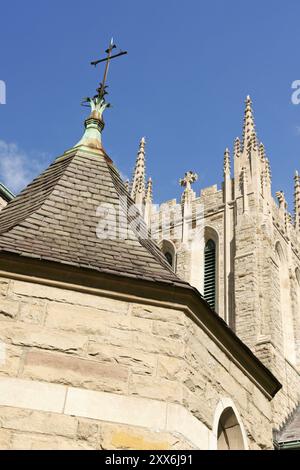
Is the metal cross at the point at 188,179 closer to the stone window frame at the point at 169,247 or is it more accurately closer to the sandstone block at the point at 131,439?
the stone window frame at the point at 169,247

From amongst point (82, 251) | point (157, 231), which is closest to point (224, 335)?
point (82, 251)

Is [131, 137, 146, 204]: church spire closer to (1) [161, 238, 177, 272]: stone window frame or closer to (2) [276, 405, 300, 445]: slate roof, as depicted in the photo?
(1) [161, 238, 177, 272]: stone window frame

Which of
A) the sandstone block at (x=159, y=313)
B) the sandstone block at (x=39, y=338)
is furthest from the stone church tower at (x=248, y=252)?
the sandstone block at (x=39, y=338)

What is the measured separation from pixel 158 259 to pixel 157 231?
27442 millimetres

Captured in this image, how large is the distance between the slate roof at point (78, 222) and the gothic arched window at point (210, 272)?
2065 centimetres

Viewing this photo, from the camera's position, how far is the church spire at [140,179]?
1429 inches

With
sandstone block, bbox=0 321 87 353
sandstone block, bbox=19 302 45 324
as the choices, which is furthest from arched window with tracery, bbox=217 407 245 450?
sandstone block, bbox=19 302 45 324

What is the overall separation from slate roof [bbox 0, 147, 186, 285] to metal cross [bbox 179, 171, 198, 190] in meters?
26.3

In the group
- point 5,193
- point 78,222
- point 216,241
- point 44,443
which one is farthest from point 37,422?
point 216,241

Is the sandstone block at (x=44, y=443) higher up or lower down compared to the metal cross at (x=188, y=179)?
lower down

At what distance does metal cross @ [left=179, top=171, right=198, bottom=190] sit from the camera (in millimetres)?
34906

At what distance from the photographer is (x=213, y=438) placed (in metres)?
6.14

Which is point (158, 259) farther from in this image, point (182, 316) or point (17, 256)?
point (17, 256)

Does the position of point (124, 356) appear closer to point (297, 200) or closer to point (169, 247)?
point (169, 247)
